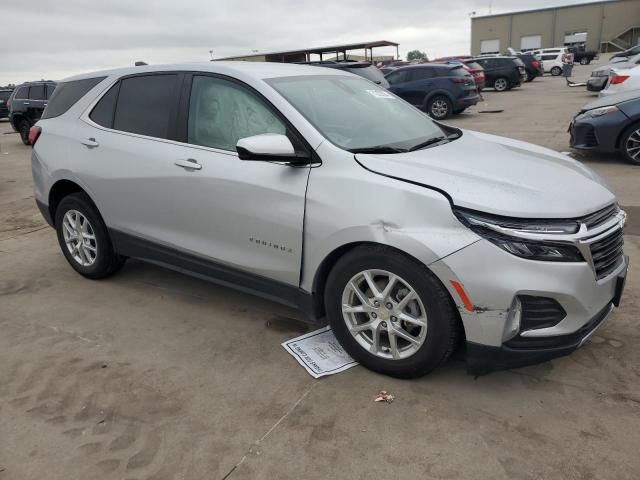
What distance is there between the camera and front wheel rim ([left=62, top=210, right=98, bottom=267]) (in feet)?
14.1

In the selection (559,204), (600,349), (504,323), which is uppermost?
(559,204)

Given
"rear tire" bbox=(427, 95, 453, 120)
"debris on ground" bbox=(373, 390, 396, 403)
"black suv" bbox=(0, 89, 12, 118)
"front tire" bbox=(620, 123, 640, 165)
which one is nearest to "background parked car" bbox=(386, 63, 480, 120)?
"rear tire" bbox=(427, 95, 453, 120)

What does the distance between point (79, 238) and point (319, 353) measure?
2412 mm

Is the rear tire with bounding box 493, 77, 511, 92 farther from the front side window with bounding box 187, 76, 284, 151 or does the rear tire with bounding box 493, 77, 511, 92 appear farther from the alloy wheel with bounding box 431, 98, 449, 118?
the front side window with bounding box 187, 76, 284, 151

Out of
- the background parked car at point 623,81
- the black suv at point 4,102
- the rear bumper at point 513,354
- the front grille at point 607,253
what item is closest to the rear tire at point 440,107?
the background parked car at point 623,81

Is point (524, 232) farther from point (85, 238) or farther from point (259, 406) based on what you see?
point (85, 238)

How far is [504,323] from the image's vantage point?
246 centimetres

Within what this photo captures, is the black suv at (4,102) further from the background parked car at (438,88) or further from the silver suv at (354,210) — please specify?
the silver suv at (354,210)

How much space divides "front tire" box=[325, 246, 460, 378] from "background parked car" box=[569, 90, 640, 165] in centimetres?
631

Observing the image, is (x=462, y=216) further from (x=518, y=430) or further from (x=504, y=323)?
(x=518, y=430)

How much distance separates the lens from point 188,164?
3.41 m

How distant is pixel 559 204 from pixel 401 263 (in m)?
0.80

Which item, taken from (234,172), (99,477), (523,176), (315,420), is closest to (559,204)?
(523,176)

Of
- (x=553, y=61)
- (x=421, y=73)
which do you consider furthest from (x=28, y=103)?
(x=553, y=61)
